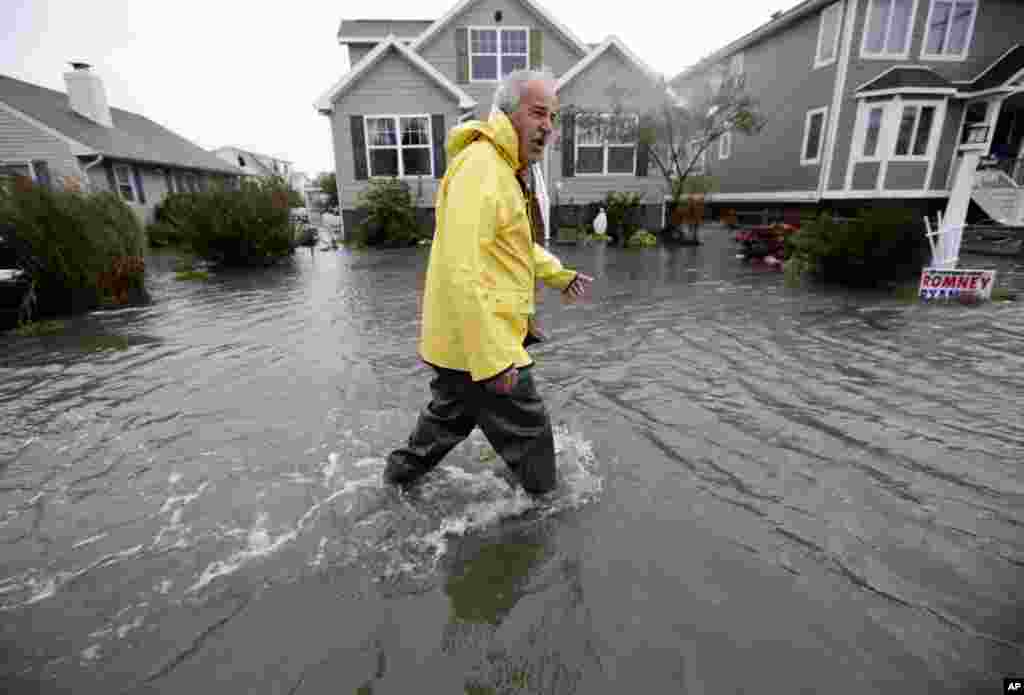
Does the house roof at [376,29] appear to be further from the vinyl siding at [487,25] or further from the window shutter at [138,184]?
the window shutter at [138,184]

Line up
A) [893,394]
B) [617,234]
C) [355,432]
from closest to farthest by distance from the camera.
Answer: [355,432] < [893,394] < [617,234]

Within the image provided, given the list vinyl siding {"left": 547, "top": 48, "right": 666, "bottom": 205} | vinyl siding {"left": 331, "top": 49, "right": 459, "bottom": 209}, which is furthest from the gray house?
vinyl siding {"left": 547, "top": 48, "right": 666, "bottom": 205}

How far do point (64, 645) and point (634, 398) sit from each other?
3.53 meters

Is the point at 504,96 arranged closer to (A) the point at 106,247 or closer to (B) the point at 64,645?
(B) the point at 64,645

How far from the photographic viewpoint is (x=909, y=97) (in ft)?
47.4

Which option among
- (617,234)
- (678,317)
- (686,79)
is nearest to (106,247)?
(678,317)

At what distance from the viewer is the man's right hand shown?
6.89ft

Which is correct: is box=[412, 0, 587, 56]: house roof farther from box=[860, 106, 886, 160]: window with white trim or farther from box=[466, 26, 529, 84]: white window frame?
box=[860, 106, 886, 160]: window with white trim

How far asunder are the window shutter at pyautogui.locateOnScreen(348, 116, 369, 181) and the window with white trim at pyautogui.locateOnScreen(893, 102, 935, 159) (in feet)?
53.3

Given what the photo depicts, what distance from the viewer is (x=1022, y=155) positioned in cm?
1533

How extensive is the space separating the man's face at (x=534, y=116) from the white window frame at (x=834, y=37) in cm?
1783

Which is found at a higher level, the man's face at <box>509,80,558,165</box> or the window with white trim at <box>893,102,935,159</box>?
the window with white trim at <box>893,102,935,159</box>

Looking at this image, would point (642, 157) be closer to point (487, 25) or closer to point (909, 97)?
point (487, 25)

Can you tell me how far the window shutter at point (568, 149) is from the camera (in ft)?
53.9
